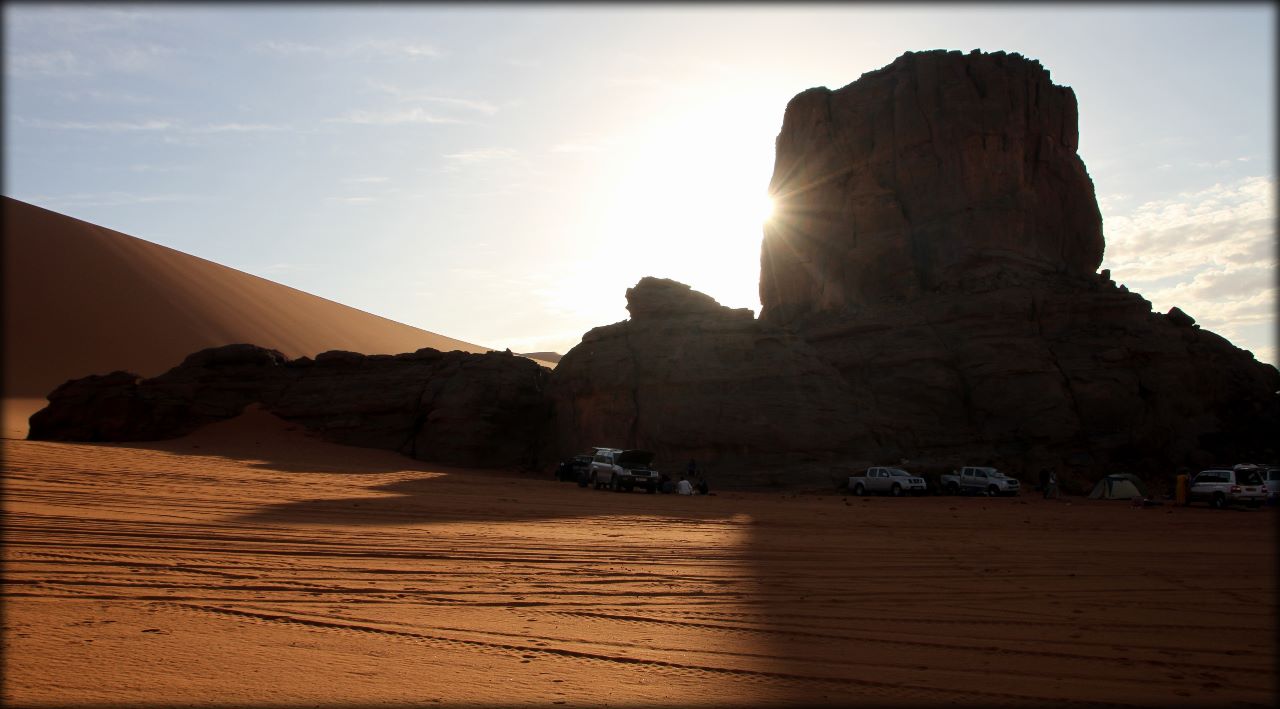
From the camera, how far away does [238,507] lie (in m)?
16.5

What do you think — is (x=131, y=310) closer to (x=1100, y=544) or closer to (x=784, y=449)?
(x=784, y=449)

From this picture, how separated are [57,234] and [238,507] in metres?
60.4

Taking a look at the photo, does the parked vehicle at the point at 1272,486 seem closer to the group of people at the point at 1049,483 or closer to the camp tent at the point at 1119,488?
the camp tent at the point at 1119,488

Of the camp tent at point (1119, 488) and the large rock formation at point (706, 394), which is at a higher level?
the large rock formation at point (706, 394)

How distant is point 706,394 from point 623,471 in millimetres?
7060

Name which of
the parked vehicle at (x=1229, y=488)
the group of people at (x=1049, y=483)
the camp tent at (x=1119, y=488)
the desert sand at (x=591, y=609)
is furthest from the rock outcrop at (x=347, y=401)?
the parked vehicle at (x=1229, y=488)

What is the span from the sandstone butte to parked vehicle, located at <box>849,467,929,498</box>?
1881 mm

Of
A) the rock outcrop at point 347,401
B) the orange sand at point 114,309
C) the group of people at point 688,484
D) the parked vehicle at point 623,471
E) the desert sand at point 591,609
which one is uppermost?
the orange sand at point 114,309

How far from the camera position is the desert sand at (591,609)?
636 centimetres

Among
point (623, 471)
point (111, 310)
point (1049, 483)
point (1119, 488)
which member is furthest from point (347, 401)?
point (1119, 488)

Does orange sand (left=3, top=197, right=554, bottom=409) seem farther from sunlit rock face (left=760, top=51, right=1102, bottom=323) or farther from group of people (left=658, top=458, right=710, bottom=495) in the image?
sunlit rock face (left=760, top=51, right=1102, bottom=323)

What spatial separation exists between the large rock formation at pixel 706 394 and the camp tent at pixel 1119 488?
7744 millimetres

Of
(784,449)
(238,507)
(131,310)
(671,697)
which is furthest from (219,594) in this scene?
(131,310)

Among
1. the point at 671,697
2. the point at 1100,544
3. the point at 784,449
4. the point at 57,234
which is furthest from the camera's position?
the point at 57,234
